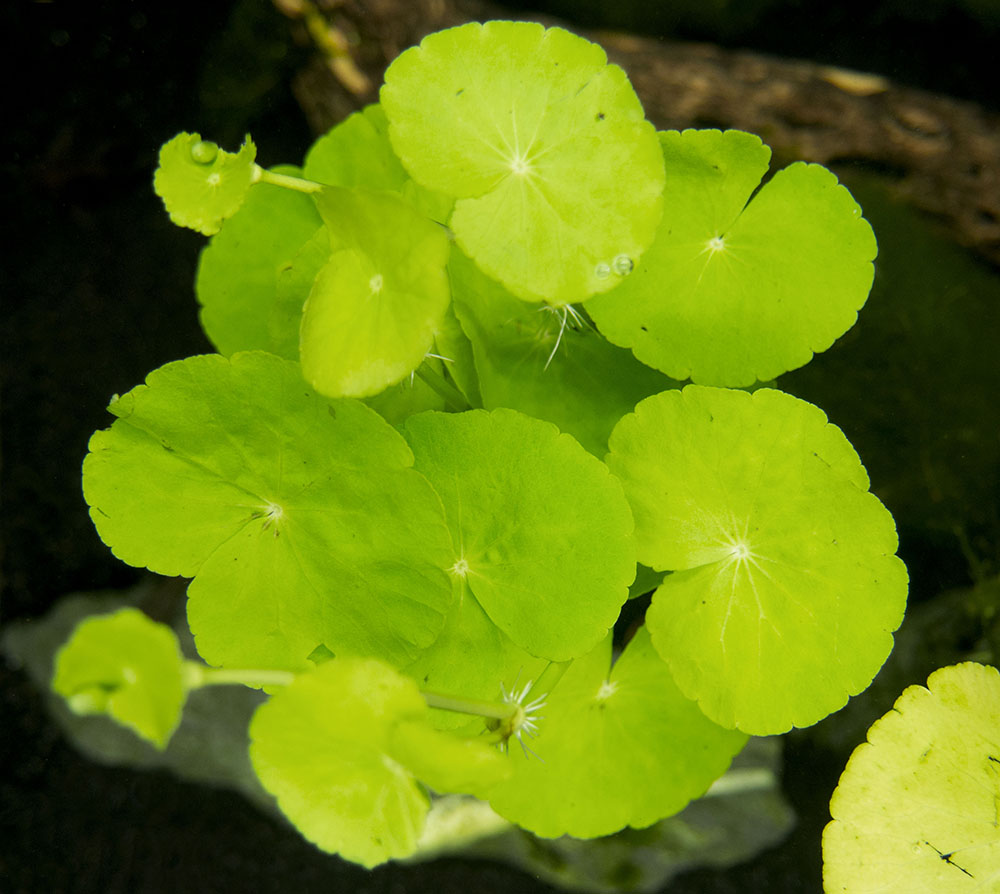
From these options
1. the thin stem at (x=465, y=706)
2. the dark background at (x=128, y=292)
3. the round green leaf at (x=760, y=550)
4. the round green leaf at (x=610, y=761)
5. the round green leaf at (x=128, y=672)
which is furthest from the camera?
the dark background at (x=128, y=292)

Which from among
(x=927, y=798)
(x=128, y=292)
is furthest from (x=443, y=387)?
(x=128, y=292)

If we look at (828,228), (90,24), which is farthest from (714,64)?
(90,24)

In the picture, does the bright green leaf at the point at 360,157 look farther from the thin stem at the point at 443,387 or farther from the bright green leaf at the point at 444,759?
the bright green leaf at the point at 444,759

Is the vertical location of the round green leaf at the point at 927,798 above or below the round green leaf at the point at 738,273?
below

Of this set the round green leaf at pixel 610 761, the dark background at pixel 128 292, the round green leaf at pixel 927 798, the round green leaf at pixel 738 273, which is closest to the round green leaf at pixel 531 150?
the round green leaf at pixel 738 273

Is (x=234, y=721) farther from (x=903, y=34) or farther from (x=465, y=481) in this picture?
(x=903, y=34)

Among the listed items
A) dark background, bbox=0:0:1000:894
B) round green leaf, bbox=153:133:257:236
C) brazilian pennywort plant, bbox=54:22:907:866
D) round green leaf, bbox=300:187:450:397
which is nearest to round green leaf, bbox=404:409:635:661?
brazilian pennywort plant, bbox=54:22:907:866
